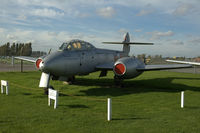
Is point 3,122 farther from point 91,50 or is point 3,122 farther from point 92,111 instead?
point 91,50

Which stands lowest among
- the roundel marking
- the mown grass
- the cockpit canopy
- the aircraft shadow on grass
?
the mown grass

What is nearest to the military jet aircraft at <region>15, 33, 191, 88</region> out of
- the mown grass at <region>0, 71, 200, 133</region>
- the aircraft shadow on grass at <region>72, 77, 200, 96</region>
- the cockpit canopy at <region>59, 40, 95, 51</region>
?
the cockpit canopy at <region>59, 40, 95, 51</region>

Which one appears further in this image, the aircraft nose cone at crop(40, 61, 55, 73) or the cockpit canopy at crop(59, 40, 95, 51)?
the cockpit canopy at crop(59, 40, 95, 51)

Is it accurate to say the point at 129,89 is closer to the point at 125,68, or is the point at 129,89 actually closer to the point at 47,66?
the point at 125,68

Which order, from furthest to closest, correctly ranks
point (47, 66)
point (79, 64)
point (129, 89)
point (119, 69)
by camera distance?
point (129, 89) → point (119, 69) → point (79, 64) → point (47, 66)

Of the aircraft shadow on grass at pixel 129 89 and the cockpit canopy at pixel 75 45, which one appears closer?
the cockpit canopy at pixel 75 45

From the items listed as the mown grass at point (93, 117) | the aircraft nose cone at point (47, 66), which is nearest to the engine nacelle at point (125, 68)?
the mown grass at point (93, 117)

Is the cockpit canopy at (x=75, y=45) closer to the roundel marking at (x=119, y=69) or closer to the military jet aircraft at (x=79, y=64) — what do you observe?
the military jet aircraft at (x=79, y=64)

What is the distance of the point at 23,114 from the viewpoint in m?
6.09

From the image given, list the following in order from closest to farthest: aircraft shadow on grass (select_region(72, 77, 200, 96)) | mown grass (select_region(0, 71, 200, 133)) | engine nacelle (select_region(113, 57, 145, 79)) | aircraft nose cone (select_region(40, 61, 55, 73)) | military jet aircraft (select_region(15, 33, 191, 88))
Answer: mown grass (select_region(0, 71, 200, 133)), aircraft nose cone (select_region(40, 61, 55, 73)), military jet aircraft (select_region(15, 33, 191, 88)), aircraft shadow on grass (select_region(72, 77, 200, 96)), engine nacelle (select_region(113, 57, 145, 79))

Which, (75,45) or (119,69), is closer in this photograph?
(75,45)

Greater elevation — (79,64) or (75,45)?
(75,45)

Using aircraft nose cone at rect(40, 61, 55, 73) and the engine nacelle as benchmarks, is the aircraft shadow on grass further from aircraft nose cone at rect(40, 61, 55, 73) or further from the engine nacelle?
aircraft nose cone at rect(40, 61, 55, 73)

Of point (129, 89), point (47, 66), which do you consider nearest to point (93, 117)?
point (47, 66)
